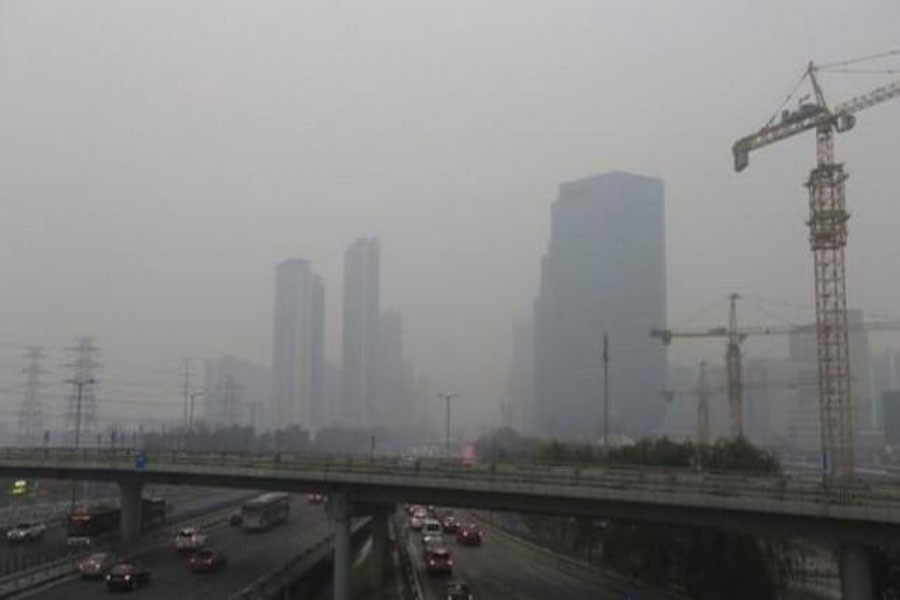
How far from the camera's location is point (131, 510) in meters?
84.6

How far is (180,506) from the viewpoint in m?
128

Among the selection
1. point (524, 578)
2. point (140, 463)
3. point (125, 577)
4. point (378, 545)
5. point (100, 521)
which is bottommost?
point (524, 578)

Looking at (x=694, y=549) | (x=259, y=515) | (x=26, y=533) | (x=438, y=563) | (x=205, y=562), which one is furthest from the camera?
(x=259, y=515)

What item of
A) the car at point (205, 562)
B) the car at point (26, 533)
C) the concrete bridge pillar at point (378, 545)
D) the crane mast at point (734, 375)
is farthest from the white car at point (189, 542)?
the crane mast at point (734, 375)

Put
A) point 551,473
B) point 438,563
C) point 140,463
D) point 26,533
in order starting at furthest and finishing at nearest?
point 26,533
point 140,463
point 438,563
point 551,473

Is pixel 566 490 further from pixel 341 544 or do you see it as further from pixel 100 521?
pixel 100 521

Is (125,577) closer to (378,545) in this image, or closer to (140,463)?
(378,545)

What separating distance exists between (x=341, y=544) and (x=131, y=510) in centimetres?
3093

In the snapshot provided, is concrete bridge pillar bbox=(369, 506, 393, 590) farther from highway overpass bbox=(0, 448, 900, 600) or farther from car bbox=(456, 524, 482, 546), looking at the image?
car bbox=(456, 524, 482, 546)

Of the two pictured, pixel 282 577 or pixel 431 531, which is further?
pixel 431 531

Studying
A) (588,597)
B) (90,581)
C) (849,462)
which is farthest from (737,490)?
(849,462)

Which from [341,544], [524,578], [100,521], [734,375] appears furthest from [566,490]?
[734,375]

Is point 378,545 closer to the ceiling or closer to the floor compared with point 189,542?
closer to the ceiling

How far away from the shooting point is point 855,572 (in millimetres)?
42469
